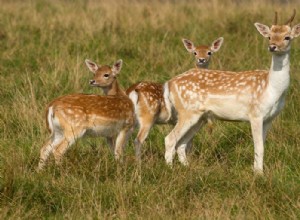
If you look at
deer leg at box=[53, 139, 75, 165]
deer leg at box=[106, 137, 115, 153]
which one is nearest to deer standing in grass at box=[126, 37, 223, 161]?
deer leg at box=[106, 137, 115, 153]

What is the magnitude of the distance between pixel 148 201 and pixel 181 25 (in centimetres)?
713

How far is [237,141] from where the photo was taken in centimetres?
757

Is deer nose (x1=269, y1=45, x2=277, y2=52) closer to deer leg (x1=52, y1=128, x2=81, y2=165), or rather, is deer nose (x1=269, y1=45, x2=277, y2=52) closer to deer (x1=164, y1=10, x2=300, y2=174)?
deer (x1=164, y1=10, x2=300, y2=174)

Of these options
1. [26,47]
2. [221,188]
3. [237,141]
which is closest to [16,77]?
[26,47]

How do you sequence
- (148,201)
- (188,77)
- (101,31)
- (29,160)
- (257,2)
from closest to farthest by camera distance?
(148,201) → (29,160) → (188,77) → (101,31) → (257,2)

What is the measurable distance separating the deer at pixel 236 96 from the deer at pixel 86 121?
0.45 metres

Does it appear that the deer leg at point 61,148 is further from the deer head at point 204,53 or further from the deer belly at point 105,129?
the deer head at point 204,53

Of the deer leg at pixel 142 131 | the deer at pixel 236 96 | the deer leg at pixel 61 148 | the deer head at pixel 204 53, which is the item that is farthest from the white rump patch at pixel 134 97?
the deer head at pixel 204 53

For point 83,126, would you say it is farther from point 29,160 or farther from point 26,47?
point 26,47

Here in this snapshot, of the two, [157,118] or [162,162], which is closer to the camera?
[162,162]

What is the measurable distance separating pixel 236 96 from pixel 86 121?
4.47ft

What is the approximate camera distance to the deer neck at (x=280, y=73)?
6.89 metres

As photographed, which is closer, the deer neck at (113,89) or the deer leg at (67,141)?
the deer leg at (67,141)

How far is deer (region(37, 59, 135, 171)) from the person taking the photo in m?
6.73
